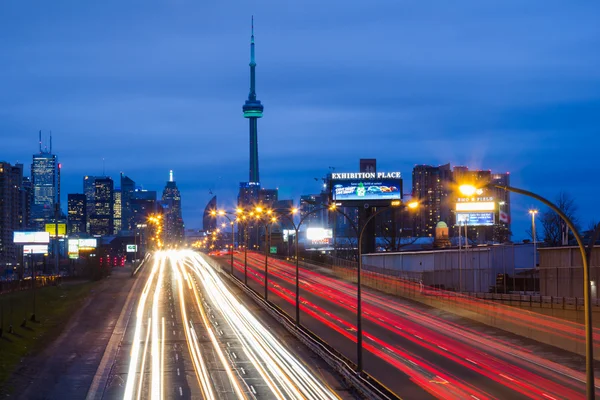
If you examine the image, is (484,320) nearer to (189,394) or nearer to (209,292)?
(189,394)

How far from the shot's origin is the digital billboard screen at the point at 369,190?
138250mm

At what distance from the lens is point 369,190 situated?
138m

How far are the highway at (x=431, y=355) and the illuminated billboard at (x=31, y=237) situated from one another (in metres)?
94.9

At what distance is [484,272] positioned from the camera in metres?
87.7

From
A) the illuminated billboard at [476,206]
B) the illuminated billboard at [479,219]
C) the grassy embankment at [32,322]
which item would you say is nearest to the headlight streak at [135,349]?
the grassy embankment at [32,322]

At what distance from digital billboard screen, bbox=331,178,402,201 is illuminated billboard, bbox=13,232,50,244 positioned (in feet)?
213

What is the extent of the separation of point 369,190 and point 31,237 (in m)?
73.3

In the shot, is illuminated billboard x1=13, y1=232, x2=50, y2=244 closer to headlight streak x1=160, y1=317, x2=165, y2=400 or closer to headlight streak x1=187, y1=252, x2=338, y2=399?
headlight streak x1=187, y1=252, x2=338, y2=399

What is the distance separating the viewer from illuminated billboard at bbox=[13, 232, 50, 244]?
552 ft

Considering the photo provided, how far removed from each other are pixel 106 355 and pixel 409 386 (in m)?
21.9

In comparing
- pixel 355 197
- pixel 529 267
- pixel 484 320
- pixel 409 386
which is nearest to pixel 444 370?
pixel 409 386

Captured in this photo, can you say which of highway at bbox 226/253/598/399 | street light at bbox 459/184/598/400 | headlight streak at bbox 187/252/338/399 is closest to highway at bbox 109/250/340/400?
headlight streak at bbox 187/252/338/399

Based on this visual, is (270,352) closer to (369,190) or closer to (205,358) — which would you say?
(205,358)

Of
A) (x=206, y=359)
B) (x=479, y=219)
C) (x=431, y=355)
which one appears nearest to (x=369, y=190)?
(x=479, y=219)
